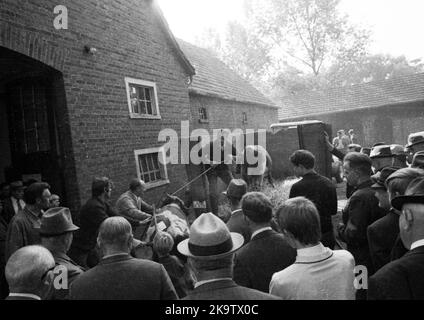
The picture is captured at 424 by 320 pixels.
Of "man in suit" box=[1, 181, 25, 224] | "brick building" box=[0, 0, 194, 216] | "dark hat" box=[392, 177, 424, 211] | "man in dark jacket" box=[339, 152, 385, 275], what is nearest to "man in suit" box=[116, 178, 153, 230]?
"brick building" box=[0, 0, 194, 216]

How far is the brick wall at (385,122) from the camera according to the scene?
81.1ft

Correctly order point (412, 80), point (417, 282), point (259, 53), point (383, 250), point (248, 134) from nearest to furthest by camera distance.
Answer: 1. point (417, 282)
2. point (383, 250)
3. point (248, 134)
4. point (412, 80)
5. point (259, 53)

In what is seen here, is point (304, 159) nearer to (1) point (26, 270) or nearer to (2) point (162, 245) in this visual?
(2) point (162, 245)

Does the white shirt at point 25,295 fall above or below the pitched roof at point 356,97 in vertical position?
below

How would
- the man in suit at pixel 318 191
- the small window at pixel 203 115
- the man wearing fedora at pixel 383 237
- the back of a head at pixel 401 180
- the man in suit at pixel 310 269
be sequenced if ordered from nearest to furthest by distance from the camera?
the man in suit at pixel 310 269 < the back of a head at pixel 401 180 < the man wearing fedora at pixel 383 237 < the man in suit at pixel 318 191 < the small window at pixel 203 115

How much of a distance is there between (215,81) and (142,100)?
8.73 m

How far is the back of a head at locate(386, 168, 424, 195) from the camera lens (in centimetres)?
275

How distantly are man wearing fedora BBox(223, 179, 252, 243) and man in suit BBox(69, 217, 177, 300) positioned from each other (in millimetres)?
1431

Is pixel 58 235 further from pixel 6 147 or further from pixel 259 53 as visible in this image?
pixel 259 53

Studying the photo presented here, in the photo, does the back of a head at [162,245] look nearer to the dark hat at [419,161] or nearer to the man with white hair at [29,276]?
the man with white hair at [29,276]

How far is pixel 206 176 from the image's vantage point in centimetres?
811

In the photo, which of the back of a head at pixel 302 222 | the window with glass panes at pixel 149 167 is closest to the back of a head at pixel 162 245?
the back of a head at pixel 302 222
